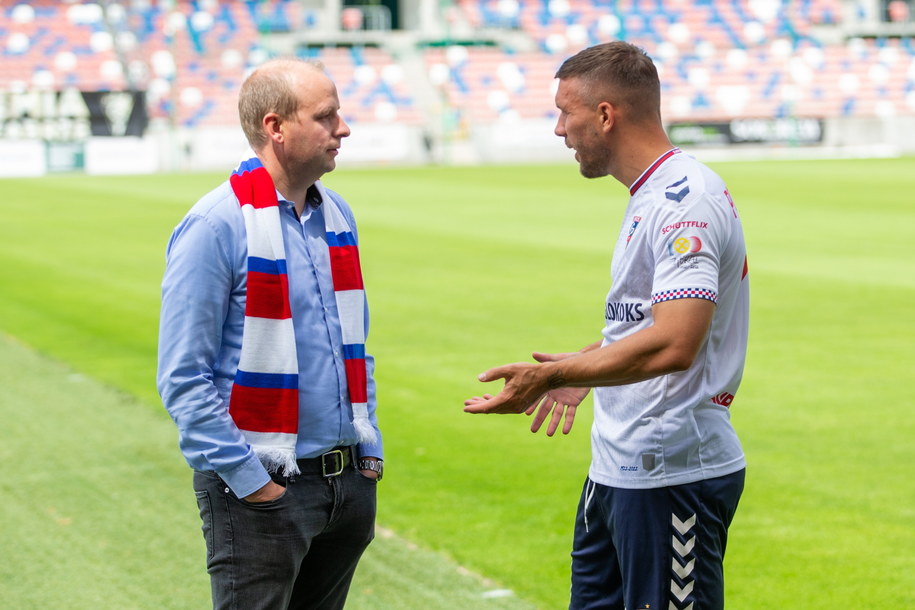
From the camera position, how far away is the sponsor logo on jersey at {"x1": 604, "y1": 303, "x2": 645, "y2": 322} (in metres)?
3.40

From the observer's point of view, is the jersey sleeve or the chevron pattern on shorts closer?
the jersey sleeve

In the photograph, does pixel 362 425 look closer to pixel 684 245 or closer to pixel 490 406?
pixel 490 406

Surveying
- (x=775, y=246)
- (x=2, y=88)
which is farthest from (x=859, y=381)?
(x=2, y=88)

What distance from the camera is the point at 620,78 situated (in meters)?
3.41

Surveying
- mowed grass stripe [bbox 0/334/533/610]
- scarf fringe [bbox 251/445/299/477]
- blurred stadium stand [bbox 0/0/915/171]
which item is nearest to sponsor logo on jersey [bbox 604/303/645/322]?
scarf fringe [bbox 251/445/299/477]

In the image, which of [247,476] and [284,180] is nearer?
[247,476]

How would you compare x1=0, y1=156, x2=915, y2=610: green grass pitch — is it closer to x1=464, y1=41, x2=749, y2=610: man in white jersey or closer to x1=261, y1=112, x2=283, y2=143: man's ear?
x1=464, y1=41, x2=749, y2=610: man in white jersey

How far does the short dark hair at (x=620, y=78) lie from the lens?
3.42 m

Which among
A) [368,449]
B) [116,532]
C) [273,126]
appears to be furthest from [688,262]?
[116,532]

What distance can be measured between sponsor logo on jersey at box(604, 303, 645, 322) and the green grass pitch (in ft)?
6.80

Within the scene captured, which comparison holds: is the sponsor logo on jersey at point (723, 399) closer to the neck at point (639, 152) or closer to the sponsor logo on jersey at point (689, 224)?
the sponsor logo on jersey at point (689, 224)

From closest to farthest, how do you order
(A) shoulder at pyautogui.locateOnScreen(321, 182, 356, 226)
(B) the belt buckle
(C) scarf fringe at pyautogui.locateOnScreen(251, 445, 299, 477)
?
(C) scarf fringe at pyautogui.locateOnScreen(251, 445, 299, 477)
(B) the belt buckle
(A) shoulder at pyautogui.locateOnScreen(321, 182, 356, 226)

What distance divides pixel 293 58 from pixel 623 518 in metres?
1.48

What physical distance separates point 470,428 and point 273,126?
516 centimetres
